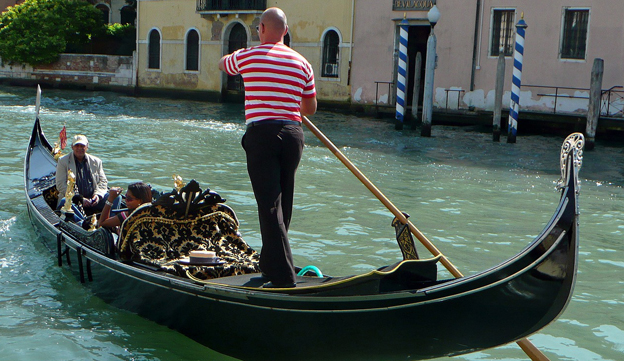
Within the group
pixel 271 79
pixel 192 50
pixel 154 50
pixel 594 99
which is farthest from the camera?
pixel 154 50

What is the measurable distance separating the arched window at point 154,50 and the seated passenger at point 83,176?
40.0 feet

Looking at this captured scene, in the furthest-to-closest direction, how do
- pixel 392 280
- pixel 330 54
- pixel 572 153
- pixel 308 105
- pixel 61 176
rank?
pixel 330 54 → pixel 61 176 → pixel 308 105 → pixel 392 280 → pixel 572 153

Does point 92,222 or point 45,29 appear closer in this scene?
point 92,222

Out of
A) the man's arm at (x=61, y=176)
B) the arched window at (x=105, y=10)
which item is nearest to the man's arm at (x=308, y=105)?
the man's arm at (x=61, y=176)

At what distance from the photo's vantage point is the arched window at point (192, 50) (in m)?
15.3

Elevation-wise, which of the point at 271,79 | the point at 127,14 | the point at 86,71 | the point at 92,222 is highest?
the point at 127,14

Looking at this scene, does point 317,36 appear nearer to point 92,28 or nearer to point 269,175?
point 92,28

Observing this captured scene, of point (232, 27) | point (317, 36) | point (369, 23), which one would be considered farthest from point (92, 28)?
point (369, 23)

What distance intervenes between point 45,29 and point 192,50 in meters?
3.81

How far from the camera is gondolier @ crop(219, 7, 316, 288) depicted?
7.09 feet

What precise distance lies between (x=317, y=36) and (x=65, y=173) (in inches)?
382

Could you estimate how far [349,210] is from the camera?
5.07 m

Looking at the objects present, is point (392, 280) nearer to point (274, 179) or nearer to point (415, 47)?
point (274, 179)

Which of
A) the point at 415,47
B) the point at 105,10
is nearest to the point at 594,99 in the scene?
the point at 415,47
